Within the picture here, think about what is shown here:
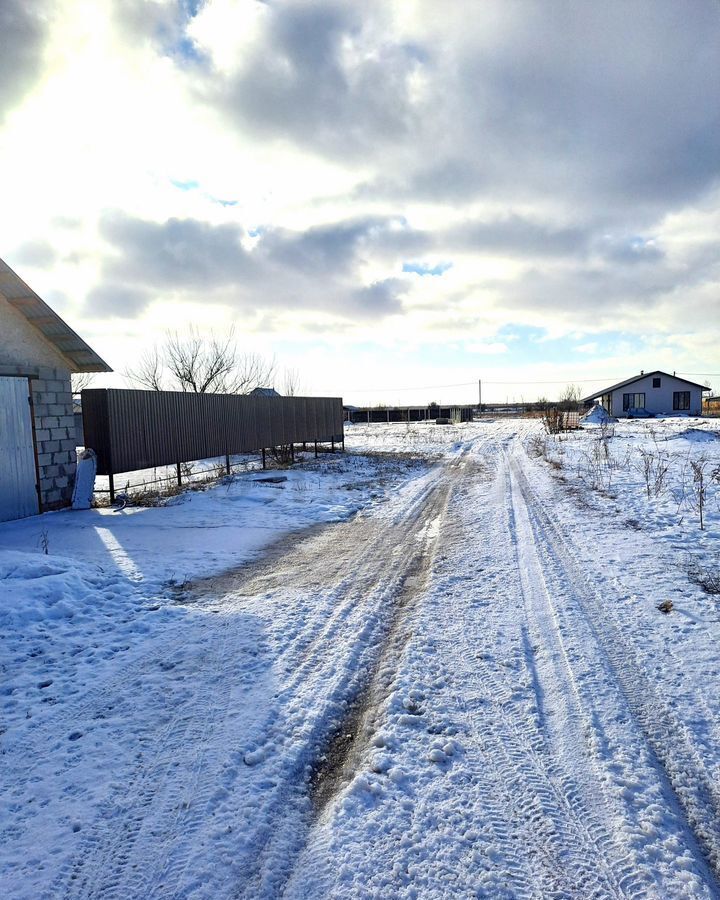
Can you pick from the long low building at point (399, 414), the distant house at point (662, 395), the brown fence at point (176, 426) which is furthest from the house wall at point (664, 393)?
the brown fence at point (176, 426)

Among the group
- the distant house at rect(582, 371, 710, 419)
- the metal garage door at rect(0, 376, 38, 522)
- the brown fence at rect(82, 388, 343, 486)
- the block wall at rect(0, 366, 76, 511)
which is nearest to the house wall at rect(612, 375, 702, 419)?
the distant house at rect(582, 371, 710, 419)

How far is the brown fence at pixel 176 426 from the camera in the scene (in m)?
11.3

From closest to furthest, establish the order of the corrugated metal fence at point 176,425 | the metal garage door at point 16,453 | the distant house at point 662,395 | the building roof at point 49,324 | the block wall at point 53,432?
the metal garage door at point 16,453, the building roof at point 49,324, the block wall at point 53,432, the corrugated metal fence at point 176,425, the distant house at point 662,395

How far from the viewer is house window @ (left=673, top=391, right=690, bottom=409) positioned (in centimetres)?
4866

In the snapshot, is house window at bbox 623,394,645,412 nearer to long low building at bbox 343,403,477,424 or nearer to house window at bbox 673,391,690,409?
house window at bbox 673,391,690,409

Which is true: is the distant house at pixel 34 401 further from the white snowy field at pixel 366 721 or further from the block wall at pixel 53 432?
the white snowy field at pixel 366 721

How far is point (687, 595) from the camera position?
5008 mm

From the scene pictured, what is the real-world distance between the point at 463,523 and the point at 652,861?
652 cm

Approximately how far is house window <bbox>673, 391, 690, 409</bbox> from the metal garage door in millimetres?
53829

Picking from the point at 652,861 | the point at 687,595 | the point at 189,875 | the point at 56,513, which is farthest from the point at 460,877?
the point at 56,513

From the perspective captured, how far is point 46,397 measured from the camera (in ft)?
35.0

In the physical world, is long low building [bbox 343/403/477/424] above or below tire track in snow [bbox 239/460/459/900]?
above

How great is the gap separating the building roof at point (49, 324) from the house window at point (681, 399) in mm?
52135

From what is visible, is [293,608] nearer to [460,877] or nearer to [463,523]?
[460,877]
